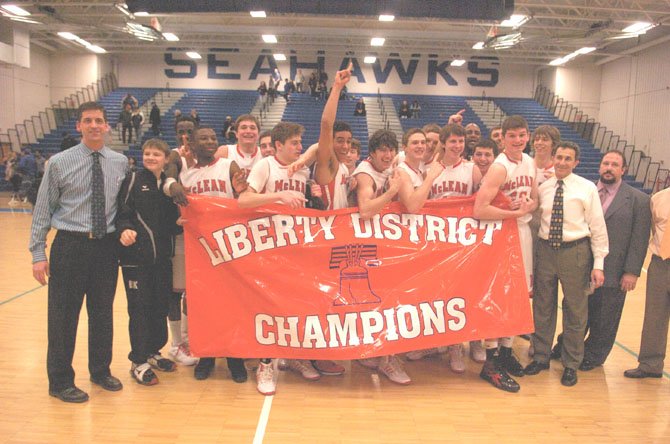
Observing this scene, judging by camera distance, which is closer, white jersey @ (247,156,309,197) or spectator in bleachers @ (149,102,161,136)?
white jersey @ (247,156,309,197)

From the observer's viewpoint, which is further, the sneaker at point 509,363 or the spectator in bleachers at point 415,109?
the spectator in bleachers at point 415,109

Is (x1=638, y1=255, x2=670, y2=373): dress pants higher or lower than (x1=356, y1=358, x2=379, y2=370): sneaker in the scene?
higher

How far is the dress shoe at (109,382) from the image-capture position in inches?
155

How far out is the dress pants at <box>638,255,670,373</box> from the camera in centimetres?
442

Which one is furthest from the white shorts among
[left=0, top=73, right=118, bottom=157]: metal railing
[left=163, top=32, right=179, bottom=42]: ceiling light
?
[left=0, top=73, right=118, bottom=157]: metal railing

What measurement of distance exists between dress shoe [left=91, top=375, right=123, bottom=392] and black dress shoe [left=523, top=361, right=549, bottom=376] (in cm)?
334

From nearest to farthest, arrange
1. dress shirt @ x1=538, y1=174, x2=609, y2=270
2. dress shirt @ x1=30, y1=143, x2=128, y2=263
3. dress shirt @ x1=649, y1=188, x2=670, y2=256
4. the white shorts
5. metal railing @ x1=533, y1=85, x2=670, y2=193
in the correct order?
dress shirt @ x1=30, y1=143, x2=128, y2=263
dress shirt @ x1=538, y1=174, x2=609, y2=270
the white shorts
dress shirt @ x1=649, y1=188, x2=670, y2=256
metal railing @ x1=533, y1=85, x2=670, y2=193

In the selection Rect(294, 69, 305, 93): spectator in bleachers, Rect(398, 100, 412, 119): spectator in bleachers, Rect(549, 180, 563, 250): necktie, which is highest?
Rect(294, 69, 305, 93): spectator in bleachers

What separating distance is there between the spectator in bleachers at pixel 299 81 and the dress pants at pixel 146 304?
23.0m

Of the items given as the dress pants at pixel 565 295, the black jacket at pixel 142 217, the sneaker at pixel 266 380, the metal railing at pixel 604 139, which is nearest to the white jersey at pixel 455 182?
the dress pants at pixel 565 295

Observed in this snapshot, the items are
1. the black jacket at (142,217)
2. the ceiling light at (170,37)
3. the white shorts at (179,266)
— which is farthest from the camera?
the ceiling light at (170,37)

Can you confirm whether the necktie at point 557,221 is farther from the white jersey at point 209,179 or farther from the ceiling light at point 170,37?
the ceiling light at point 170,37

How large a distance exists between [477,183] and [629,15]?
15.8 m

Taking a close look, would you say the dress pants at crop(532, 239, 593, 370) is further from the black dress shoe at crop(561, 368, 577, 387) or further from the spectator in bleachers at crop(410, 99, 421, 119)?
the spectator in bleachers at crop(410, 99, 421, 119)
